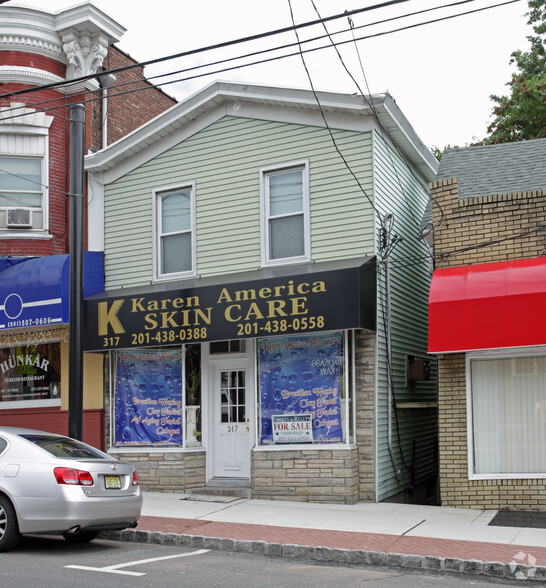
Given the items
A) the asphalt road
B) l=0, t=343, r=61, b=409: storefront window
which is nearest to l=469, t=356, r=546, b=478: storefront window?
the asphalt road

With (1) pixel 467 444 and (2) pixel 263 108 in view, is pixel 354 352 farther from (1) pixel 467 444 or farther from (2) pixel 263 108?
(2) pixel 263 108

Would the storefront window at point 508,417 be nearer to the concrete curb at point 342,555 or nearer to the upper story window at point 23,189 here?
the concrete curb at point 342,555

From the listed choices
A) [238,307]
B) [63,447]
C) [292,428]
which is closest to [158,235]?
[238,307]

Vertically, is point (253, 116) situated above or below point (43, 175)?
above

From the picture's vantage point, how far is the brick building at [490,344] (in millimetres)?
11312

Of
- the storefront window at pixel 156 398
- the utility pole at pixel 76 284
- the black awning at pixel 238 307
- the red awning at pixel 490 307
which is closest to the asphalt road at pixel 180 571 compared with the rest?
the utility pole at pixel 76 284

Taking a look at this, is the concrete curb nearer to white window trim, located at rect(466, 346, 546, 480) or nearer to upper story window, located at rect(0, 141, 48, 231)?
white window trim, located at rect(466, 346, 546, 480)

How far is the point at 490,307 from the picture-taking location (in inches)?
447

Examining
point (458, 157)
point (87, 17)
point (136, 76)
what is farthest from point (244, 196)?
point (136, 76)

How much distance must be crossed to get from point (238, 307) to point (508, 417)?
4680mm

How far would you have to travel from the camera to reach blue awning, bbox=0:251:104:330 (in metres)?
14.1

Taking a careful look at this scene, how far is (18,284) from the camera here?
14.6 metres

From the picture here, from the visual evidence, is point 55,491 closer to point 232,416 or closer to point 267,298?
point 267,298

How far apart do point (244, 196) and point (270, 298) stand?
7.73 feet
